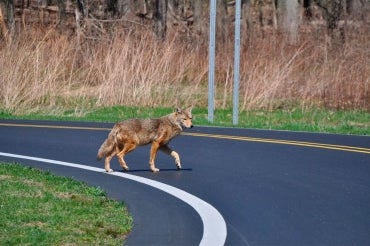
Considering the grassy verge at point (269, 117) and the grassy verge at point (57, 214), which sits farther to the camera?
the grassy verge at point (269, 117)

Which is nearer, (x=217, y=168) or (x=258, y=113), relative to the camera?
(x=217, y=168)

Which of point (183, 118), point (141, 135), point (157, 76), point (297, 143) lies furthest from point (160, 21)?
point (141, 135)

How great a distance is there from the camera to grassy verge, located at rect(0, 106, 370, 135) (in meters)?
21.9

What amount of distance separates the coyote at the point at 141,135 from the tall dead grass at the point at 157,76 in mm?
11605

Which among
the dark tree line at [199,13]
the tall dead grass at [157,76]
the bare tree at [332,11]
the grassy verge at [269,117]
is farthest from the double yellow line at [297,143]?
the bare tree at [332,11]

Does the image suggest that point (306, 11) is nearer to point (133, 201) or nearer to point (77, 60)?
point (77, 60)

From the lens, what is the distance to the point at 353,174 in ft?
45.1

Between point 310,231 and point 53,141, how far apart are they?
9.65 m

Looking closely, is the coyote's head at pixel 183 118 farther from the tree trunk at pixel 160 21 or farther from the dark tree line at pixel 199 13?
the tree trunk at pixel 160 21

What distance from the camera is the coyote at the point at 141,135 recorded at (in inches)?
559

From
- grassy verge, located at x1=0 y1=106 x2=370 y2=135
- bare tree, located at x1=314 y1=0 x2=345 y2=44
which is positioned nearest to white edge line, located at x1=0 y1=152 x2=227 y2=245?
grassy verge, located at x1=0 y1=106 x2=370 y2=135

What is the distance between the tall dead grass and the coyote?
11.6m

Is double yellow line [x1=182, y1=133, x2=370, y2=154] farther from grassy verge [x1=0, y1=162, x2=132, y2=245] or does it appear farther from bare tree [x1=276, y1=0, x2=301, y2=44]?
bare tree [x1=276, y1=0, x2=301, y2=44]

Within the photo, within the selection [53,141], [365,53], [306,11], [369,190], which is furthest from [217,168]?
[306,11]
